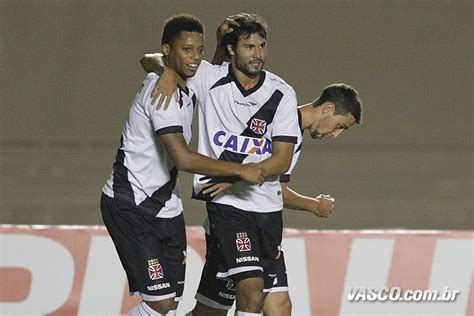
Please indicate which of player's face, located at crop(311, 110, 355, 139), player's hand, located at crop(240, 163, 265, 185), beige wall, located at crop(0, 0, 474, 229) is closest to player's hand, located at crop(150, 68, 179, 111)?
player's hand, located at crop(240, 163, 265, 185)

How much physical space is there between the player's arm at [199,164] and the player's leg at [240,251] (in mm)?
295

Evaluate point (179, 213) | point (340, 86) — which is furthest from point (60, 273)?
point (340, 86)

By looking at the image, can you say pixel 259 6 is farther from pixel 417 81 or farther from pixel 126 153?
pixel 126 153

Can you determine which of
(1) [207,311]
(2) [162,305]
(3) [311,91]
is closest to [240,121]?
(2) [162,305]

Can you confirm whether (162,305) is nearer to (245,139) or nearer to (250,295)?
(250,295)

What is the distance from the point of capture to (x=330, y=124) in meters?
4.83

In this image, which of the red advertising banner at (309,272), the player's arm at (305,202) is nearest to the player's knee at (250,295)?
the player's arm at (305,202)

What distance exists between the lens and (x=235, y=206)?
4543 mm

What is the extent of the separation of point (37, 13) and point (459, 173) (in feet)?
11.4

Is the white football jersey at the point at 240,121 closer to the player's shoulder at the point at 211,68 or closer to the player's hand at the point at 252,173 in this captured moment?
the player's shoulder at the point at 211,68

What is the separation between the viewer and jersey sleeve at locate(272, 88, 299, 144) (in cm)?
445

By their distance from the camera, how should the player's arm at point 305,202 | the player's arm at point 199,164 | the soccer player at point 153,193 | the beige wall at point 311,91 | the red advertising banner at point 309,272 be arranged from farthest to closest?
the beige wall at point 311,91 → the red advertising banner at point 309,272 → the player's arm at point 305,202 → the soccer player at point 153,193 → the player's arm at point 199,164

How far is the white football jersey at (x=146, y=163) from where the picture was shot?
4.44 metres
